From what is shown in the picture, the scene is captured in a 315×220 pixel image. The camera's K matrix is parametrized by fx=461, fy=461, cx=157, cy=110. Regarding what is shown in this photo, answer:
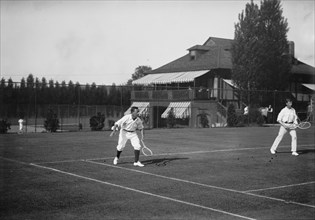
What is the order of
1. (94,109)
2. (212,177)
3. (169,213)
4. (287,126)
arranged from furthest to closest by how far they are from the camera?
(94,109), (287,126), (212,177), (169,213)

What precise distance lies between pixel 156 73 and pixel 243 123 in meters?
18.8

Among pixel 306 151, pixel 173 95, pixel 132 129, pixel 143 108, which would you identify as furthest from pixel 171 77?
pixel 132 129

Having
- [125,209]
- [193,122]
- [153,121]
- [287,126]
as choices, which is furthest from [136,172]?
[153,121]

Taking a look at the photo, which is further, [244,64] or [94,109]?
[94,109]

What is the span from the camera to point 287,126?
743 inches

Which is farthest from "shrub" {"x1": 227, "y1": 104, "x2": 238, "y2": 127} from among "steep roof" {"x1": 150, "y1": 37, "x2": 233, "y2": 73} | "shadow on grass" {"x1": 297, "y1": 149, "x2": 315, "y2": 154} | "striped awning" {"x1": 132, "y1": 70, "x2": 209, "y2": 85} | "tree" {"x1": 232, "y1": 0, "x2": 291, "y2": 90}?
"shadow on grass" {"x1": 297, "y1": 149, "x2": 315, "y2": 154}

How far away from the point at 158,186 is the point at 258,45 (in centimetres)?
3989

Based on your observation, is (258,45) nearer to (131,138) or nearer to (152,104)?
(152,104)

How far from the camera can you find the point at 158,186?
11.9 meters

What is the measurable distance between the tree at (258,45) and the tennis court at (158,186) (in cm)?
3090

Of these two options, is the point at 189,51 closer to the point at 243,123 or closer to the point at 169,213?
the point at 243,123

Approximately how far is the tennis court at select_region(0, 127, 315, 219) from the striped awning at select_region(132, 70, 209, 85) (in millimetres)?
32008

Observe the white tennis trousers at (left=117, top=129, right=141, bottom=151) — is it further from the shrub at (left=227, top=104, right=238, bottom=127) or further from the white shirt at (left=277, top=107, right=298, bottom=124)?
the shrub at (left=227, top=104, right=238, bottom=127)

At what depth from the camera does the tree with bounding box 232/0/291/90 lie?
162 ft
